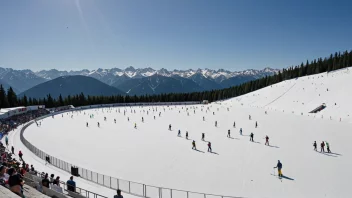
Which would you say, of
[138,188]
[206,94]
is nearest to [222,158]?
[138,188]

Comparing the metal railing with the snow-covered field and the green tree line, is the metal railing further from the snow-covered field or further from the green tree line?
the green tree line

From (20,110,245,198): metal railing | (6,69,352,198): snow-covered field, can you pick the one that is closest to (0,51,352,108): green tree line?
(6,69,352,198): snow-covered field

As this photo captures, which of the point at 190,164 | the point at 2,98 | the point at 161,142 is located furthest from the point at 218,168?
the point at 2,98

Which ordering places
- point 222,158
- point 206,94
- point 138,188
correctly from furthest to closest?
1. point 206,94
2. point 222,158
3. point 138,188

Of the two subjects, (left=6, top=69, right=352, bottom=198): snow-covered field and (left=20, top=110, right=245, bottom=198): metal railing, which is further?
(left=6, top=69, right=352, bottom=198): snow-covered field

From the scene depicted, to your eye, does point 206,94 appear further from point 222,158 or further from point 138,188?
point 138,188

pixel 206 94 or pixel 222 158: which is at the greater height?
pixel 206 94

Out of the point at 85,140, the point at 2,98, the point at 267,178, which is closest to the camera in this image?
the point at 267,178

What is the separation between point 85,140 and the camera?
1224 inches

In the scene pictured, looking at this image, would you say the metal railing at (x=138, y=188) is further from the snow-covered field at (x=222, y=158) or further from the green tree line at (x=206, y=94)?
the green tree line at (x=206, y=94)

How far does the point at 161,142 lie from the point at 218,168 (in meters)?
10.9

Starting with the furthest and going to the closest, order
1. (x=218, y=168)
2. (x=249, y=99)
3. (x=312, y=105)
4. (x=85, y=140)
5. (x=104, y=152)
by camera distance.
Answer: (x=249, y=99) → (x=312, y=105) → (x=85, y=140) → (x=104, y=152) → (x=218, y=168)

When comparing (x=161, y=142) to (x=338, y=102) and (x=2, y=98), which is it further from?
(x=2, y=98)

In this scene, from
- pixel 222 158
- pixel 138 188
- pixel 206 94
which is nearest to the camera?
pixel 138 188
